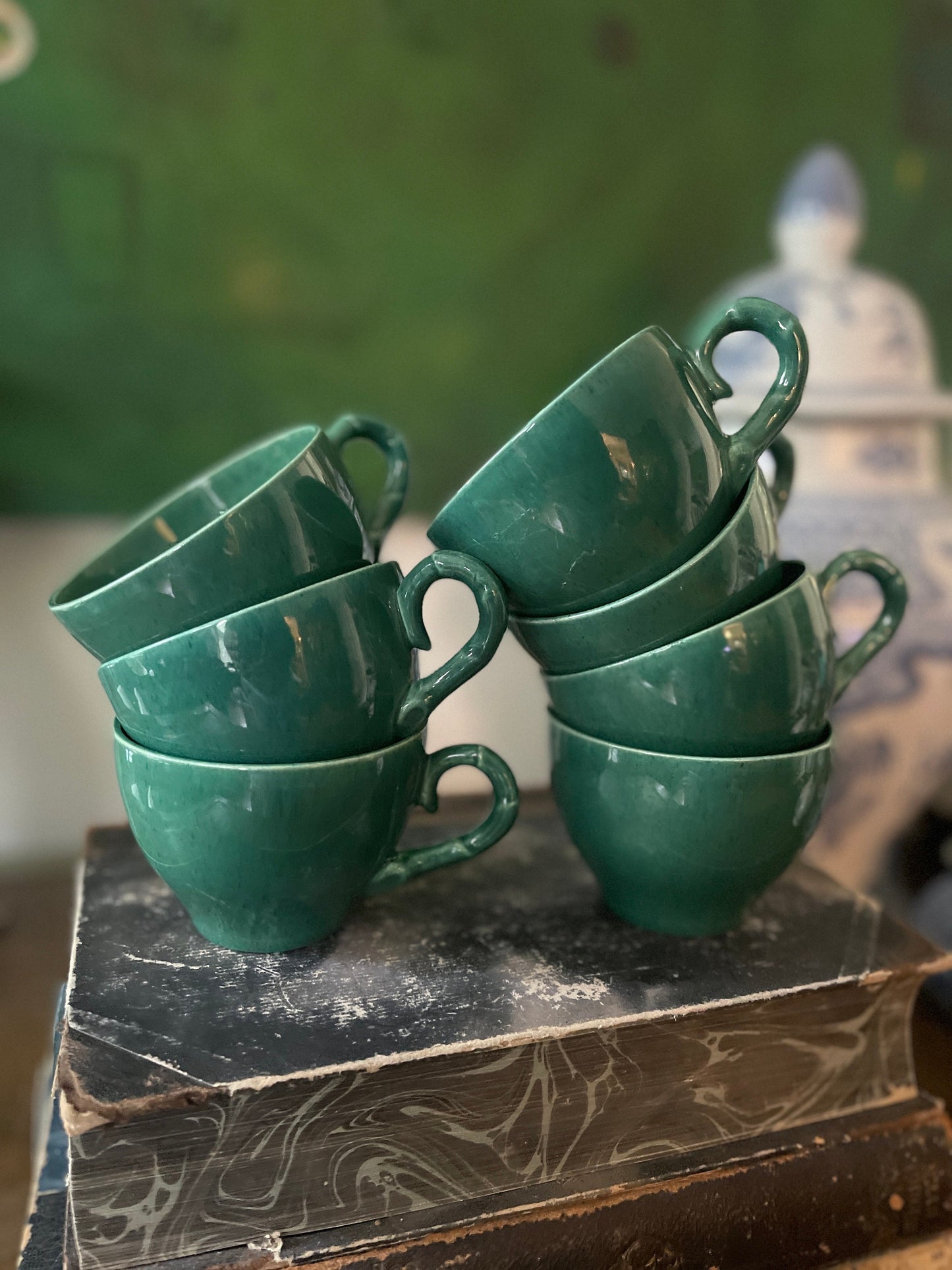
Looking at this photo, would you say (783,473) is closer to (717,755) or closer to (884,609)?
(884,609)

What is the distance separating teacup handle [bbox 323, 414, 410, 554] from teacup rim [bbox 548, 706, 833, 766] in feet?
0.58

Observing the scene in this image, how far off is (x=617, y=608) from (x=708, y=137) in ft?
2.27

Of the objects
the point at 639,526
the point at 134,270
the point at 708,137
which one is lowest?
the point at 639,526

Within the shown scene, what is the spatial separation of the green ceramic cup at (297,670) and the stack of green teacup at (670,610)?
0.04 m

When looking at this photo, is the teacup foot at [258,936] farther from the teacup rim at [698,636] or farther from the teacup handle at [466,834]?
the teacup rim at [698,636]

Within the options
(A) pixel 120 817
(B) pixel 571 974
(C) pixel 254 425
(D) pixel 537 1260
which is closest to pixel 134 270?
(C) pixel 254 425

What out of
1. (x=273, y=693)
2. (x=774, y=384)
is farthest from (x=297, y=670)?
(x=774, y=384)

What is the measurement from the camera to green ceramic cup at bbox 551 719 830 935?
46 cm

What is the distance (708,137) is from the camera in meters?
0.90

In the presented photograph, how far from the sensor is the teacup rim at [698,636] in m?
0.44

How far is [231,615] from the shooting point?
1.36 feet

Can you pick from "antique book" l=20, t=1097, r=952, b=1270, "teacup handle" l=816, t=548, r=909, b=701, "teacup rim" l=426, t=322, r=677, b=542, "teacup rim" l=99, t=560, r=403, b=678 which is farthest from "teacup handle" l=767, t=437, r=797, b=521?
"antique book" l=20, t=1097, r=952, b=1270

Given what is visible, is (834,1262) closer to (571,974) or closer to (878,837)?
(571,974)

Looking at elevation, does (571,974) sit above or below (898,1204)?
above
